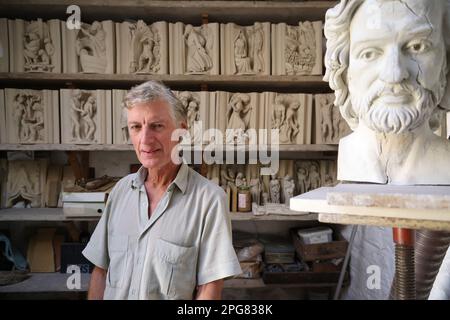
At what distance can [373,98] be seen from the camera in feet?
3.14

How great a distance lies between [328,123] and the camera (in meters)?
2.07

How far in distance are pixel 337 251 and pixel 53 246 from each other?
2.13 m

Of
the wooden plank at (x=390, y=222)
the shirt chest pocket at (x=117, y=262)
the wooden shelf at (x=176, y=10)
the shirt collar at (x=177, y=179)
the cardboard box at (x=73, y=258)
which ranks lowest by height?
the cardboard box at (x=73, y=258)

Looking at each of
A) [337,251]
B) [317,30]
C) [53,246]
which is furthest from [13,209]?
[317,30]

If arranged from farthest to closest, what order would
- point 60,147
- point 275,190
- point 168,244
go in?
point 275,190, point 60,147, point 168,244

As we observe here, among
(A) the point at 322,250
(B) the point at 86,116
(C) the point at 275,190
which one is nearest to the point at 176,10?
(B) the point at 86,116

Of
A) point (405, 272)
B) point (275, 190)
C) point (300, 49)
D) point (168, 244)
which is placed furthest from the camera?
point (275, 190)

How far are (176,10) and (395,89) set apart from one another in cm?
168

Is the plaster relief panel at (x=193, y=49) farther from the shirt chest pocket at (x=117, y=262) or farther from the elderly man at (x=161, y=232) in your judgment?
the shirt chest pocket at (x=117, y=262)

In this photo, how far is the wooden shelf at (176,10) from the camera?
6.49ft

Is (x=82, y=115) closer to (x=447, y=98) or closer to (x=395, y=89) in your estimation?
(x=395, y=89)

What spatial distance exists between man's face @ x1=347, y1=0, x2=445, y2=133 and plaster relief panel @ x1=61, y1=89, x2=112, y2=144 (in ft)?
5.44

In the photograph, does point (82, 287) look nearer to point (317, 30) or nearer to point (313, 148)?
point (313, 148)

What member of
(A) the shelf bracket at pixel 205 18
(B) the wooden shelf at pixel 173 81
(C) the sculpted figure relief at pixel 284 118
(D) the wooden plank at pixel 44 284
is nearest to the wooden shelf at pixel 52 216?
(D) the wooden plank at pixel 44 284
